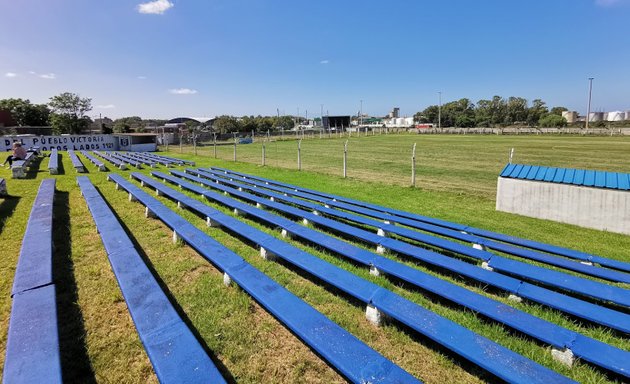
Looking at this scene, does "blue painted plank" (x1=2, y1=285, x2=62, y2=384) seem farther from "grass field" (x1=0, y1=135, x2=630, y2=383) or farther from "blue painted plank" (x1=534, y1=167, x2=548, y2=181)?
"blue painted plank" (x1=534, y1=167, x2=548, y2=181)

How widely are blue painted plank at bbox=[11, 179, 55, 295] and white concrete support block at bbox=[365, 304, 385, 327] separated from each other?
10.0 ft

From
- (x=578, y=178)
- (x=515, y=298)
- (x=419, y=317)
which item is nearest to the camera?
(x=419, y=317)

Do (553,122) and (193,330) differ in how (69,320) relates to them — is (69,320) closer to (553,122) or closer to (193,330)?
(193,330)

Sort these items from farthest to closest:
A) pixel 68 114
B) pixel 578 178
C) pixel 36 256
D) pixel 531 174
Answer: pixel 68 114 → pixel 531 174 → pixel 578 178 → pixel 36 256

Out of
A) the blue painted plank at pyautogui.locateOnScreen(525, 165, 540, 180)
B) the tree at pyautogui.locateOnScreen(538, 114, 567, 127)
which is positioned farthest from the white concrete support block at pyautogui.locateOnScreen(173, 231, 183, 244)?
the tree at pyautogui.locateOnScreen(538, 114, 567, 127)

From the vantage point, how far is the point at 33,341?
2.25m

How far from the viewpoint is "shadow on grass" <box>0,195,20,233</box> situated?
6384 mm

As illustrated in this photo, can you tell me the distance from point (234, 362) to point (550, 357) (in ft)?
7.77

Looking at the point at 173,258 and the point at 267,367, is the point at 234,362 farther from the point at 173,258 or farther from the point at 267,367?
the point at 173,258

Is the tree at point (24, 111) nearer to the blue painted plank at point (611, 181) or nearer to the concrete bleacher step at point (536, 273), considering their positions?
the concrete bleacher step at point (536, 273)

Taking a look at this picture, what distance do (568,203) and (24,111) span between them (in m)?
89.9

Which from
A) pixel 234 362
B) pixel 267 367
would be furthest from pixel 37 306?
pixel 267 367

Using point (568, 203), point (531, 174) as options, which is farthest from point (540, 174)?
point (568, 203)

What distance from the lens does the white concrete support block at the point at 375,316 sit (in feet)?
9.62
